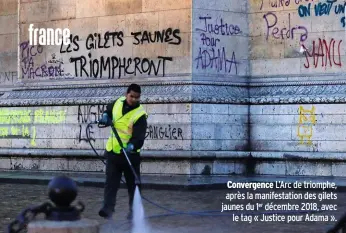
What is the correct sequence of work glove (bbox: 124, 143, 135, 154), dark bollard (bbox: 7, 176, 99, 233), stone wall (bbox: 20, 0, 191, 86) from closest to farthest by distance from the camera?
1. dark bollard (bbox: 7, 176, 99, 233)
2. work glove (bbox: 124, 143, 135, 154)
3. stone wall (bbox: 20, 0, 191, 86)

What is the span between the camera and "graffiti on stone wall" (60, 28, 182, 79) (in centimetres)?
1991

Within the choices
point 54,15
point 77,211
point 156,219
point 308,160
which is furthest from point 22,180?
point 77,211

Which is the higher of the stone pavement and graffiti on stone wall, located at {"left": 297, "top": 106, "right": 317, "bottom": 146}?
graffiti on stone wall, located at {"left": 297, "top": 106, "right": 317, "bottom": 146}

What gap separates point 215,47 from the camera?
19828mm

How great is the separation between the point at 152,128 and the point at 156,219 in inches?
243

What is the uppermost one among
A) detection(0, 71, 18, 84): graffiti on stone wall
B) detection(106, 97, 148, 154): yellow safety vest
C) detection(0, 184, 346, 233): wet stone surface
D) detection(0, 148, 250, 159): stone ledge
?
detection(0, 71, 18, 84): graffiti on stone wall

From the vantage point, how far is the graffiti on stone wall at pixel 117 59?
1991 centimetres

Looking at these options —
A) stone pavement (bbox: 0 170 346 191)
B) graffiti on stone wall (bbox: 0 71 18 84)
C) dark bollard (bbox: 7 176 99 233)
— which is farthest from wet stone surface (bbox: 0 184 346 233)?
dark bollard (bbox: 7 176 99 233)

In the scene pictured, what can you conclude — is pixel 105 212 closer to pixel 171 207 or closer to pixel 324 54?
pixel 171 207

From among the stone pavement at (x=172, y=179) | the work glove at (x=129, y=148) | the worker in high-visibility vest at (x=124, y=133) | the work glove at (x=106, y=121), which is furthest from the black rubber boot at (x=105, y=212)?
the stone pavement at (x=172, y=179)

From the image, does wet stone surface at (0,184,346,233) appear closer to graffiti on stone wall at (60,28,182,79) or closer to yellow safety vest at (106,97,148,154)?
yellow safety vest at (106,97,148,154)

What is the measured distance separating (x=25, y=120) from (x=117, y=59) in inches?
107

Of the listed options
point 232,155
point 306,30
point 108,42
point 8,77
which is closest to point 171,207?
point 232,155

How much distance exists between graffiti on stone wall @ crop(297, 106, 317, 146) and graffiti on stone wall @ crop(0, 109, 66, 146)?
490cm
